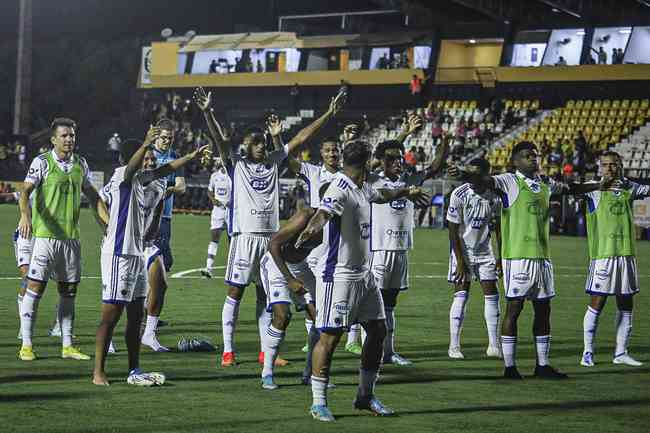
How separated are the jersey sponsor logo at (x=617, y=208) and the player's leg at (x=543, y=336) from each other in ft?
5.38

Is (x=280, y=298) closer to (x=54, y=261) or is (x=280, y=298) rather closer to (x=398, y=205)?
(x=398, y=205)

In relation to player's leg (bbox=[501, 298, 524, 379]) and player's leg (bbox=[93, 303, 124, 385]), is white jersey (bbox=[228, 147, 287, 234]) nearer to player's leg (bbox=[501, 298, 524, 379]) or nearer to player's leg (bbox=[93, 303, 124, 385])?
player's leg (bbox=[93, 303, 124, 385])

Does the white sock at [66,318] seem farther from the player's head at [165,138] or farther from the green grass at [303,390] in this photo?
the player's head at [165,138]

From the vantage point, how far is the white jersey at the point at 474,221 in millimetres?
12852

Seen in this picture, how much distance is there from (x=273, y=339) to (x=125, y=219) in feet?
5.68

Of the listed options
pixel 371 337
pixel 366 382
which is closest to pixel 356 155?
pixel 371 337

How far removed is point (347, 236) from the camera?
887 centimetres

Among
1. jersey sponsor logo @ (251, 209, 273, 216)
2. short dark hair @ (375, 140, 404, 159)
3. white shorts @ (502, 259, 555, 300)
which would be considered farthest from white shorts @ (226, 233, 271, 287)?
white shorts @ (502, 259, 555, 300)

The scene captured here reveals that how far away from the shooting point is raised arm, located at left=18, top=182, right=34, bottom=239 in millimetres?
11523

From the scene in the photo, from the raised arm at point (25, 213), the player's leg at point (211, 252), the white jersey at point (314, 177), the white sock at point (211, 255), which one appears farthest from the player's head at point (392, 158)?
the white sock at point (211, 255)

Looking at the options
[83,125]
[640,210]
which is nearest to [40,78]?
[83,125]

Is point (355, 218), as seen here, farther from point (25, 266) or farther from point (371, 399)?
point (25, 266)

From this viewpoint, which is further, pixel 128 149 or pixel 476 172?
pixel 476 172

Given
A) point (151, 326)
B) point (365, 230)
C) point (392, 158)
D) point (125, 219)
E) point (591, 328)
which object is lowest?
point (151, 326)
